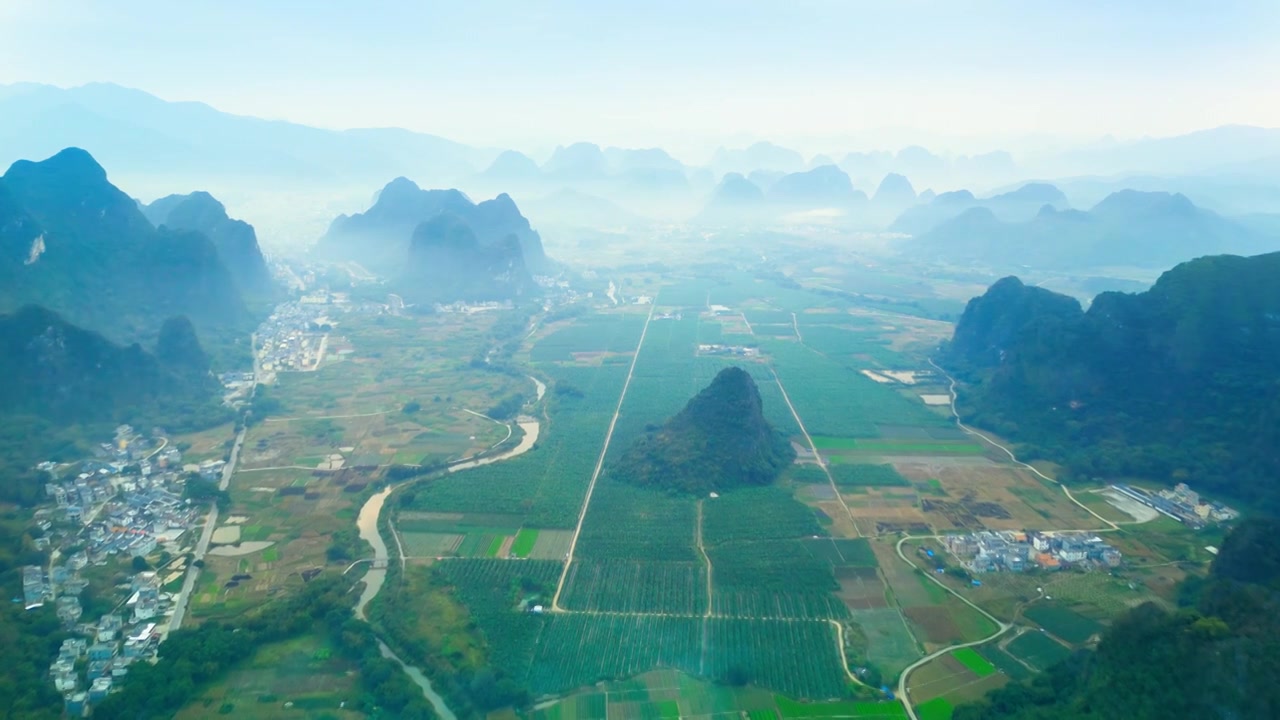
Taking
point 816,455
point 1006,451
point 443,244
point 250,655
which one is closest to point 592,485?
point 816,455

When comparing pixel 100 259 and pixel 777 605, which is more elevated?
pixel 100 259

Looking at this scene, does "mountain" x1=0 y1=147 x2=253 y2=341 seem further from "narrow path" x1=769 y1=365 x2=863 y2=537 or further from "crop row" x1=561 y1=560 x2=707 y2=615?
"narrow path" x1=769 y1=365 x2=863 y2=537

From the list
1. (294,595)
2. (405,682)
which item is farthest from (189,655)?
(405,682)

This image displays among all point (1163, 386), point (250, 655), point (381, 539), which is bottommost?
point (250, 655)

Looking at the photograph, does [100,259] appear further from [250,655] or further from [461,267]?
[250,655]

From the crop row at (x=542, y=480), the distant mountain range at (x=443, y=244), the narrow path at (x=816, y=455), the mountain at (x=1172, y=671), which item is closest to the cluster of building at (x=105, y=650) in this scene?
the crop row at (x=542, y=480)

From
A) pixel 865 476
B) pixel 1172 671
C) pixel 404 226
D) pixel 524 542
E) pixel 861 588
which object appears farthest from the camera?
pixel 404 226
